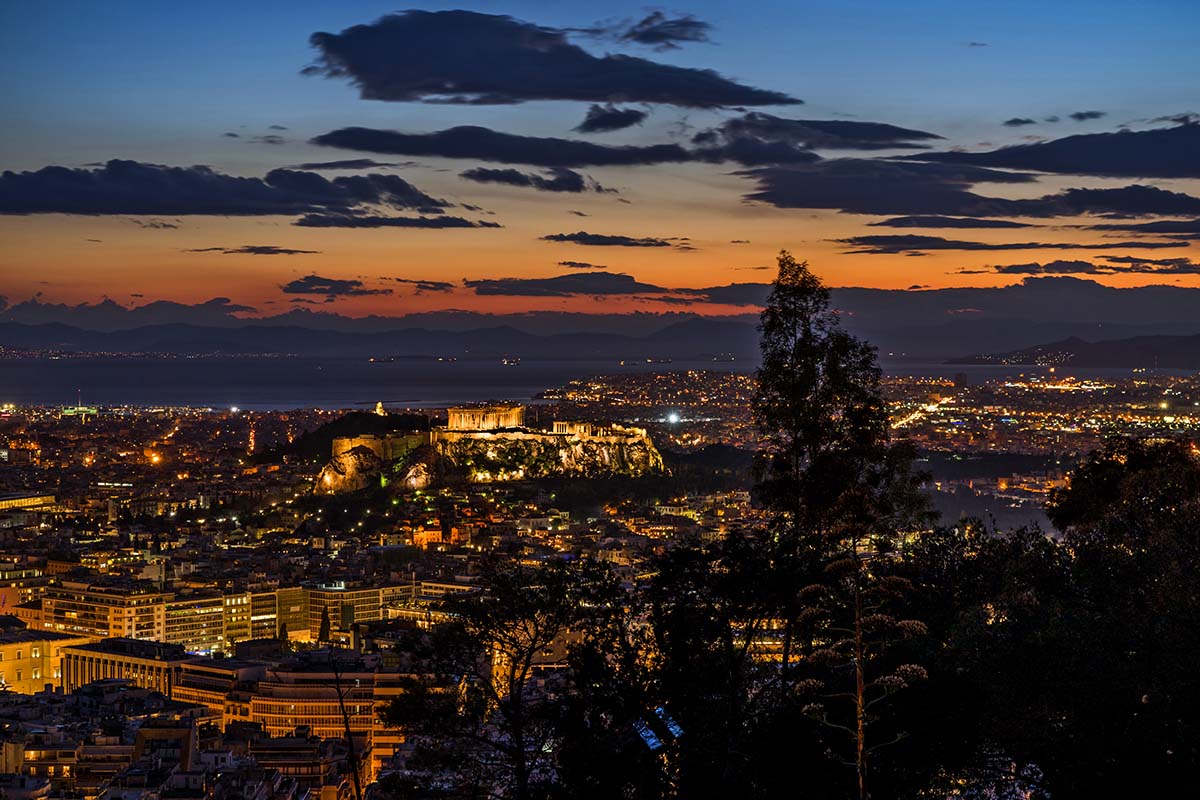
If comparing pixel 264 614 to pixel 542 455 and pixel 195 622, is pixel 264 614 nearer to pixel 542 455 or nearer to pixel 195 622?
pixel 195 622

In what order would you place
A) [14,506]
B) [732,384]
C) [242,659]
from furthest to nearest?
[732,384], [14,506], [242,659]

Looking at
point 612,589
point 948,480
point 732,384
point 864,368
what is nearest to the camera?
point 612,589

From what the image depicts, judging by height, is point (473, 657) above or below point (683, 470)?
above

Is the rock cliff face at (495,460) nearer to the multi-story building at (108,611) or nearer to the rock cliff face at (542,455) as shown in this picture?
the rock cliff face at (542,455)

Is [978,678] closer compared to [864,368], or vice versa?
[978,678]

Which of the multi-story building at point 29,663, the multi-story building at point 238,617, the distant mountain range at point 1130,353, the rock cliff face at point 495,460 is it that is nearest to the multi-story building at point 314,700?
the multi-story building at point 29,663

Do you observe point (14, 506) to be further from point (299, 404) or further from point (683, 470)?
point (299, 404)

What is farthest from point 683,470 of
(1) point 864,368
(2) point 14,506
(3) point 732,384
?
(1) point 864,368
